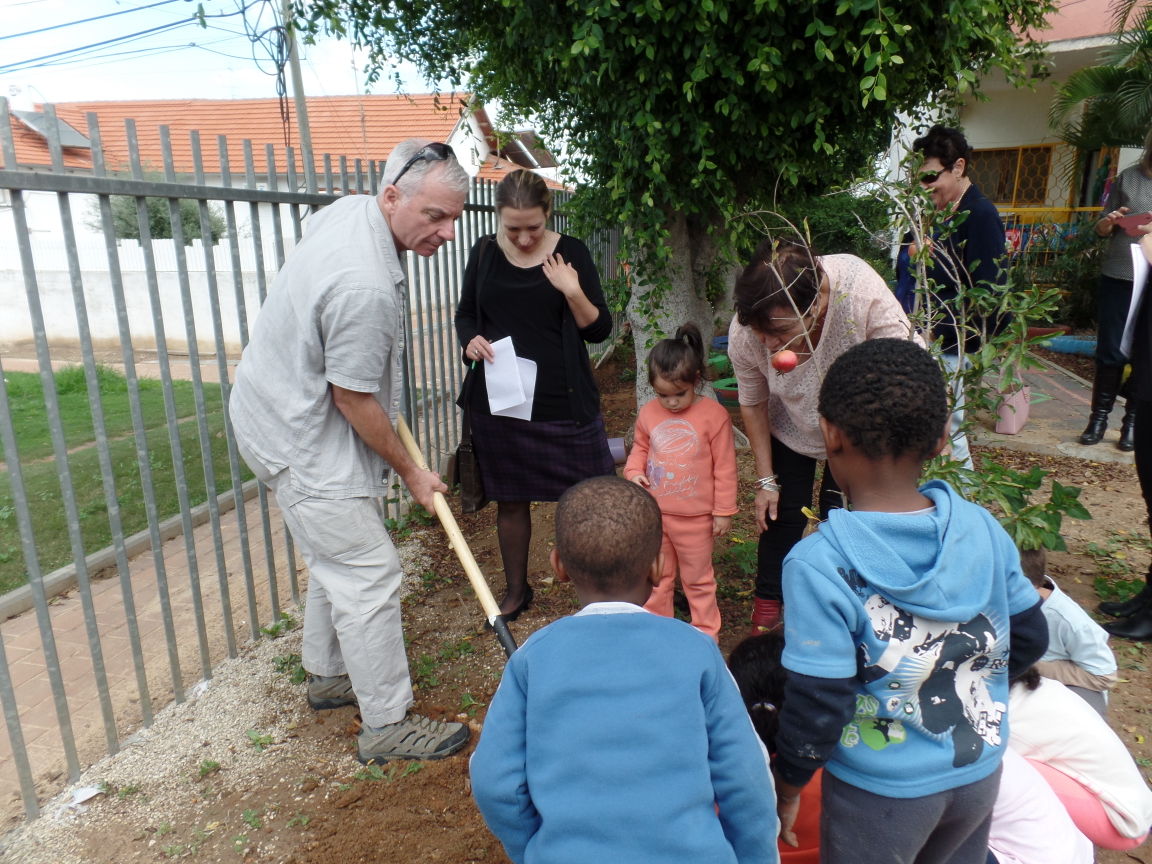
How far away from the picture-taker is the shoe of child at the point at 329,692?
9.89ft

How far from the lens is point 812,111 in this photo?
3920mm

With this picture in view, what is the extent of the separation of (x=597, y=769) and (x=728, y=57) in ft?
11.1

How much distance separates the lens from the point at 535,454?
3.45 meters

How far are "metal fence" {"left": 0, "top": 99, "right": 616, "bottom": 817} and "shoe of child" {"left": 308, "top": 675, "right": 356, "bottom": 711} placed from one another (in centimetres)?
46

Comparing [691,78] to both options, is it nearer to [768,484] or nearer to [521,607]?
[768,484]

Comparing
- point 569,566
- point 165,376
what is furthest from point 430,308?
point 569,566

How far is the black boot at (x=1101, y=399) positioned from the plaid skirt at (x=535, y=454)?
13.9ft

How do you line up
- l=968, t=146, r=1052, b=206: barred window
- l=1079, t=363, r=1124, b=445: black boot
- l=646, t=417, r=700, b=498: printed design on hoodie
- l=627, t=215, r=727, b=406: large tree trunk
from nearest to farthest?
l=646, t=417, r=700, b=498: printed design on hoodie < l=627, t=215, r=727, b=406: large tree trunk < l=1079, t=363, r=1124, b=445: black boot < l=968, t=146, r=1052, b=206: barred window

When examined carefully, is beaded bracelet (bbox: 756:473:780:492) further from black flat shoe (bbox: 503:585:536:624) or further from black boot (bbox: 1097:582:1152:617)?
black boot (bbox: 1097:582:1152:617)

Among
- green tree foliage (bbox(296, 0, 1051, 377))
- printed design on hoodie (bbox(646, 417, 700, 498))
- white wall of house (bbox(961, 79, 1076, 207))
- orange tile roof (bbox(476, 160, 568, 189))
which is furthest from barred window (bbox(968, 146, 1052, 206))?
printed design on hoodie (bbox(646, 417, 700, 498))

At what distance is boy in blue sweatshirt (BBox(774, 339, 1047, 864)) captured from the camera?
4.85ft

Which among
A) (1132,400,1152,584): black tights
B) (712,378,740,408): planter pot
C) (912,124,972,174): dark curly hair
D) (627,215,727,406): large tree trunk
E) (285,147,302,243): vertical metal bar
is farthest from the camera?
(712,378,740,408): planter pot

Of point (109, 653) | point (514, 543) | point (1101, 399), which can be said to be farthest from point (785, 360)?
point (1101, 399)

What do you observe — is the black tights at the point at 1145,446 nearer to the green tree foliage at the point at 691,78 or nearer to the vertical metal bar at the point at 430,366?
the green tree foliage at the point at 691,78
